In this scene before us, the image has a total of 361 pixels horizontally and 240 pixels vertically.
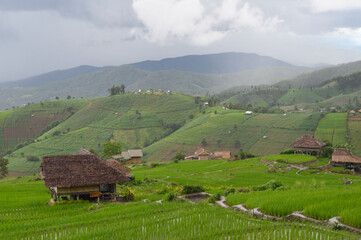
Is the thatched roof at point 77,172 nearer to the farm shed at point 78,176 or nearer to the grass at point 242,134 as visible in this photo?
the farm shed at point 78,176

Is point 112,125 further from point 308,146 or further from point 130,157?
point 308,146

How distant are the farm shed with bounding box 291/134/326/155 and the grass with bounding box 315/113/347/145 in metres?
26.9

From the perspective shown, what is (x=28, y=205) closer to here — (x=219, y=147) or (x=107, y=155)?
(x=107, y=155)

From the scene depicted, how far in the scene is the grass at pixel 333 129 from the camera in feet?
320

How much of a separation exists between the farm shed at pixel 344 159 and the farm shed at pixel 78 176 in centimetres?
4272

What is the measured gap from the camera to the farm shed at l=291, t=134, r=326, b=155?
2761 inches

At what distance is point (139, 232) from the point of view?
16547mm

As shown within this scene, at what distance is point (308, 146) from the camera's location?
70.6 meters

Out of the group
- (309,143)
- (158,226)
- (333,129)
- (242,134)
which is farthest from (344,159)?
(242,134)

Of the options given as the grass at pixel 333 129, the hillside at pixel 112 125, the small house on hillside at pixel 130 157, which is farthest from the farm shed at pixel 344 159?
the hillside at pixel 112 125

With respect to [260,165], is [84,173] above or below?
above

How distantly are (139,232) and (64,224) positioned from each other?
6016 millimetres

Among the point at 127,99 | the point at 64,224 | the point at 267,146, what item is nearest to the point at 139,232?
the point at 64,224

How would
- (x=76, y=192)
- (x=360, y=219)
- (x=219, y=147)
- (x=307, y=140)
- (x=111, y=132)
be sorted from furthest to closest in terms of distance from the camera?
(x=111, y=132), (x=219, y=147), (x=307, y=140), (x=76, y=192), (x=360, y=219)
